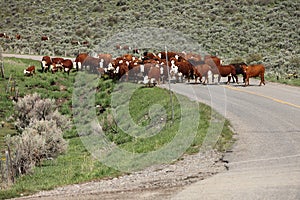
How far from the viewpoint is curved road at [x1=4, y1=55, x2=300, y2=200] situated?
404 inches

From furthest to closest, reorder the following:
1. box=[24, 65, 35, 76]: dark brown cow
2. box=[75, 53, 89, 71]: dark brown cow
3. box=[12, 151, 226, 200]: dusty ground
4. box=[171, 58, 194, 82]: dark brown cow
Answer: box=[75, 53, 89, 71]: dark brown cow < box=[24, 65, 35, 76]: dark brown cow < box=[171, 58, 194, 82]: dark brown cow < box=[12, 151, 226, 200]: dusty ground

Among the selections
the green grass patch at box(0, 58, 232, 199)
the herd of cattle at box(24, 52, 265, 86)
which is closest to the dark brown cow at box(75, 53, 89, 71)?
the green grass patch at box(0, 58, 232, 199)

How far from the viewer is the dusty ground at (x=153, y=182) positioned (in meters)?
10.9

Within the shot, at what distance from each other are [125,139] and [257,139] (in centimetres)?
684

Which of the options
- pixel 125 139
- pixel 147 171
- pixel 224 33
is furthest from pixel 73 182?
pixel 224 33

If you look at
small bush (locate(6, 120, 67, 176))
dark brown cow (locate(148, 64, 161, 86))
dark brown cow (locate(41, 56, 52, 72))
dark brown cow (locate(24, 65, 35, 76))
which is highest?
dark brown cow (locate(41, 56, 52, 72))

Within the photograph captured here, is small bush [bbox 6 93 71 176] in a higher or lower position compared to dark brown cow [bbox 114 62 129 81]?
lower

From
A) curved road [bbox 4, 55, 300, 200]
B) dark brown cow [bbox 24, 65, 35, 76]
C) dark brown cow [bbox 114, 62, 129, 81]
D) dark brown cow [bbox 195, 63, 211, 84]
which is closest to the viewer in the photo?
curved road [bbox 4, 55, 300, 200]

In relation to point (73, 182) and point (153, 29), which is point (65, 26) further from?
point (73, 182)

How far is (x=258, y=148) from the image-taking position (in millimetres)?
13617

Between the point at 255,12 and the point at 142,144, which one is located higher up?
the point at 255,12

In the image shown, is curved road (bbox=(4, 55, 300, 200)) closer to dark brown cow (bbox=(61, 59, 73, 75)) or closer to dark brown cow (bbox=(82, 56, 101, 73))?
dark brown cow (bbox=(82, 56, 101, 73))

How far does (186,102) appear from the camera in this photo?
2159 centimetres

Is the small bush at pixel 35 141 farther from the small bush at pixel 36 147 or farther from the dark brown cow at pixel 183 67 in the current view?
the dark brown cow at pixel 183 67
